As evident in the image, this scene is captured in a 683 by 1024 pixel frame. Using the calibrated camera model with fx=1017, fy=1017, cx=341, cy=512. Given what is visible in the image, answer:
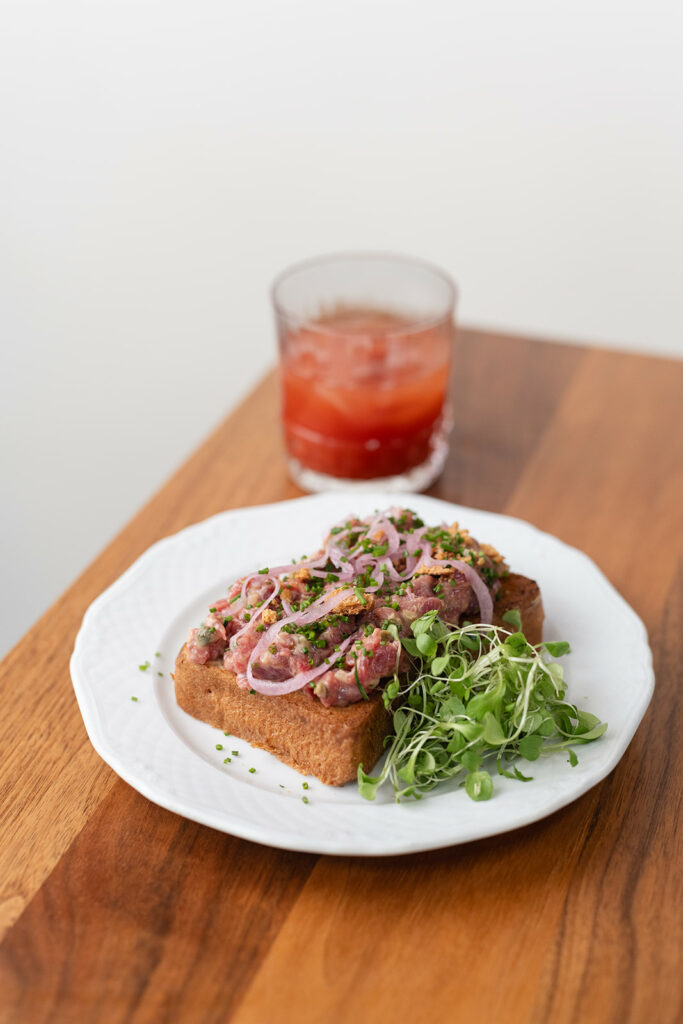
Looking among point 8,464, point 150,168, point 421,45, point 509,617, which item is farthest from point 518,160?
point 509,617

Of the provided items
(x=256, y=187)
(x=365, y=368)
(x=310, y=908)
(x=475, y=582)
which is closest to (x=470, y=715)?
(x=475, y=582)

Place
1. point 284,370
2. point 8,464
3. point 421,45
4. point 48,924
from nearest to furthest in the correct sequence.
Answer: point 48,924 < point 284,370 < point 8,464 < point 421,45

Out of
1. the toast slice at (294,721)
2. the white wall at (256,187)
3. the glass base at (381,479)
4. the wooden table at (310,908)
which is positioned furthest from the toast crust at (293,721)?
the white wall at (256,187)

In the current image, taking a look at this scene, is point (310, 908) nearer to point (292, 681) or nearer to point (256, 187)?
point (292, 681)

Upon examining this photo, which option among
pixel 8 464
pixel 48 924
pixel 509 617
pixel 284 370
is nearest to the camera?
pixel 48 924

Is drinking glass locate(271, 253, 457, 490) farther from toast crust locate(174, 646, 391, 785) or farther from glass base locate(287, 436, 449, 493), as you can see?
toast crust locate(174, 646, 391, 785)

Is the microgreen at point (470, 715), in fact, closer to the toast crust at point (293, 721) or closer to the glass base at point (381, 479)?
the toast crust at point (293, 721)

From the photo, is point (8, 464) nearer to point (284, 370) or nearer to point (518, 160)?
point (284, 370)
